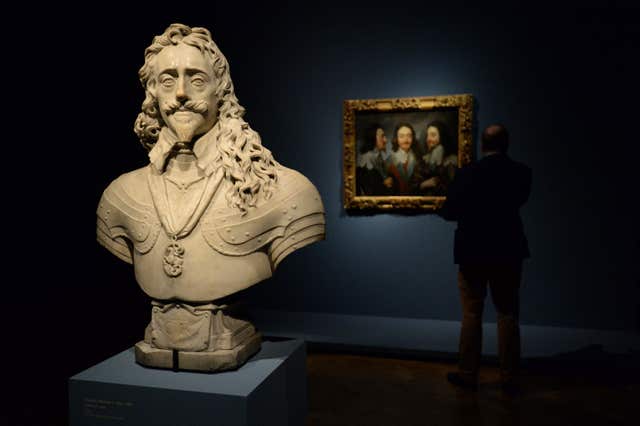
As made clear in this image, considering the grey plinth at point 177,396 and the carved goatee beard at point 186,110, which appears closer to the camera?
the grey plinth at point 177,396

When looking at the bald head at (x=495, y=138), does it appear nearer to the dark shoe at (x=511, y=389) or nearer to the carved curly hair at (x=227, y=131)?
the dark shoe at (x=511, y=389)

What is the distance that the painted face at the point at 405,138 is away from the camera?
5.52 meters

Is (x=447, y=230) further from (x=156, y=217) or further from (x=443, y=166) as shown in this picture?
(x=156, y=217)

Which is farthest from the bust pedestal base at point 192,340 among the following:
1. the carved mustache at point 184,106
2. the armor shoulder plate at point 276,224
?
the carved mustache at point 184,106

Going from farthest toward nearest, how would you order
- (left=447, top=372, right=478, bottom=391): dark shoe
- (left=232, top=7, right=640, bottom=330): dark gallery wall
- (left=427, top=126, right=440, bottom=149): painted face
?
(left=427, top=126, right=440, bottom=149): painted face → (left=232, top=7, right=640, bottom=330): dark gallery wall → (left=447, top=372, right=478, bottom=391): dark shoe

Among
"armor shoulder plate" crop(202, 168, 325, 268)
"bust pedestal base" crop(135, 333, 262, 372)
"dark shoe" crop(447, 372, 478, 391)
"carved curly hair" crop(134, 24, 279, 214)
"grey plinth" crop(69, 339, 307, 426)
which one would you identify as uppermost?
"carved curly hair" crop(134, 24, 279, 214)

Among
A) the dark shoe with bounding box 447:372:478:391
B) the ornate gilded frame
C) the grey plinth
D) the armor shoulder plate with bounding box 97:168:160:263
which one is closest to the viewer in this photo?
the grey plinth

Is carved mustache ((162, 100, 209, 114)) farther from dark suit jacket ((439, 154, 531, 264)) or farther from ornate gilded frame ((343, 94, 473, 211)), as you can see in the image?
ornate gilded frame ((343, 94, 473, 211))

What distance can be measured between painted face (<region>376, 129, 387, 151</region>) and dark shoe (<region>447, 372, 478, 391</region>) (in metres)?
2.30

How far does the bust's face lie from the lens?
8.36ft

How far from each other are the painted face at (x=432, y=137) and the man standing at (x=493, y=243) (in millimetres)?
1307

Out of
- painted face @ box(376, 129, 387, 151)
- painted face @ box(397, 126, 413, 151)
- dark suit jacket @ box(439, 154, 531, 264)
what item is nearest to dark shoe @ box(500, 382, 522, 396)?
dark suit jacket @ box(439, 154, 531, 264)

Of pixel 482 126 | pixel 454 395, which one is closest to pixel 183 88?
pixel 454 395

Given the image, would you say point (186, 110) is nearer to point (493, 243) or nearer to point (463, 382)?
point (493, 243)
